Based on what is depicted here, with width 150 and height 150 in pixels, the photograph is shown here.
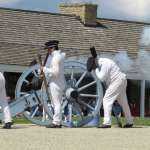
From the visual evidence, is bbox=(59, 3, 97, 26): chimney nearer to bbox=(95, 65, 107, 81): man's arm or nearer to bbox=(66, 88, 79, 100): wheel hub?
bbox=(66, 88, 79, 100): wheel hub

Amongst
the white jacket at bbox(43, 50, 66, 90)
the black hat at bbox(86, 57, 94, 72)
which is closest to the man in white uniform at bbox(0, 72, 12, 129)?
the white jacket at bbox(43, 50, 66, 90)

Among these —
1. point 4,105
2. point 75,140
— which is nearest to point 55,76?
point 4,105

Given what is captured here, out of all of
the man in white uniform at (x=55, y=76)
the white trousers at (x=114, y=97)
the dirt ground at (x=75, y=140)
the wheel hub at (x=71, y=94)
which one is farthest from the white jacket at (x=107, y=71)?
the dirt ground at (x=75, y=140)

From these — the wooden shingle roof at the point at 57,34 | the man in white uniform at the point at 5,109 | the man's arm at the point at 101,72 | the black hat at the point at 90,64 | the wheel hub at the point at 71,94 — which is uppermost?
the wooden shingle roof at the point at 57,34

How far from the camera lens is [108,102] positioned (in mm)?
16172

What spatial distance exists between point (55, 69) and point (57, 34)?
27087 mm

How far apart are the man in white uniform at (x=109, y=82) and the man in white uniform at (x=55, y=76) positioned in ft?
2.71

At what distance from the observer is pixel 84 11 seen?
4647 cm

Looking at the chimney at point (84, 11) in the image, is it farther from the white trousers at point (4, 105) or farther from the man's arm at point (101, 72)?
the white trousers at point (4, 105)

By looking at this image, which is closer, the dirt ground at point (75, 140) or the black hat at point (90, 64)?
the dirt ground at point (75, 140)

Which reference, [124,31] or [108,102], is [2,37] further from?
[108,102]

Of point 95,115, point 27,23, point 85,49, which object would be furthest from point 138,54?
point 95,115

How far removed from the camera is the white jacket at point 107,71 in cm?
1612

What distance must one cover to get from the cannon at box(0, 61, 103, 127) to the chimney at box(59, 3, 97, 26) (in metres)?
28.6
